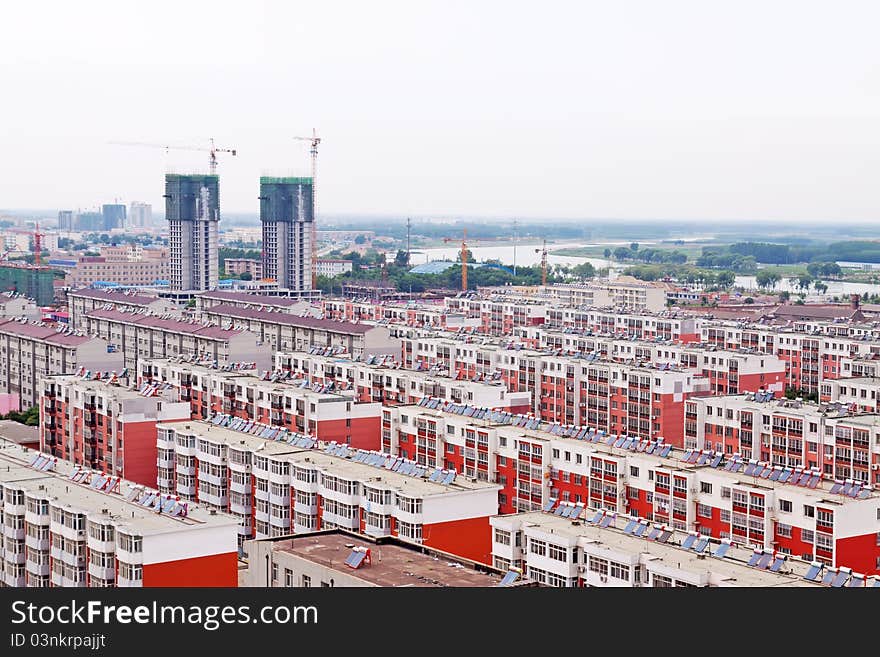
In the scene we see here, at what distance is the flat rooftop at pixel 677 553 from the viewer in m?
6.27

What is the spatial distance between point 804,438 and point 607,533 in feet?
13.0

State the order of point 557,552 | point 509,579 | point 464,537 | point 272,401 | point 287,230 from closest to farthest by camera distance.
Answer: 1. point 509,579
2. point 557,552
3. point 464,537
4. point 272,401
5. point 287,230

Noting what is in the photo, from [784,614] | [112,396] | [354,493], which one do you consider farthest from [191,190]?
[784,614]

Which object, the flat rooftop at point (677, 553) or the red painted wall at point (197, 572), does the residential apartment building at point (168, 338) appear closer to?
the red painted wall at point (197, 572)

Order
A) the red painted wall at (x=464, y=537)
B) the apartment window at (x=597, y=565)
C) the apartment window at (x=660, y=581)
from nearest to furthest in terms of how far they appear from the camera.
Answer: the apartment window at (x=660, y=581) < the apartment window at (x=597, y=565) < the red painted wall at (x=464, y=537)

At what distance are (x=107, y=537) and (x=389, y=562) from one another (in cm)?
145

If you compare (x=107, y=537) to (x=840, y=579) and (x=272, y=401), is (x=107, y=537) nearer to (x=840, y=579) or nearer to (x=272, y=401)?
(x=840, y=579)

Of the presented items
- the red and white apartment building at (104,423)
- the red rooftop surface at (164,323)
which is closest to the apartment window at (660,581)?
the red and white apartment building at (104,423)

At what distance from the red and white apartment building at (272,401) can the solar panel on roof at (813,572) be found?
4.82m

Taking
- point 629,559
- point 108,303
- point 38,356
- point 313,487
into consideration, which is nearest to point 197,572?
point 313,487

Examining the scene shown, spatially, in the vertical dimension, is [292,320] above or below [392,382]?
above

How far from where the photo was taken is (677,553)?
22.0ft

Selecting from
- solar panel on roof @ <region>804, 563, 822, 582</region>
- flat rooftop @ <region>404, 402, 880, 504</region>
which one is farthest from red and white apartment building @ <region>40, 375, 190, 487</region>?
solar panel on roof @ <region>804, 563, 822, 582</region>

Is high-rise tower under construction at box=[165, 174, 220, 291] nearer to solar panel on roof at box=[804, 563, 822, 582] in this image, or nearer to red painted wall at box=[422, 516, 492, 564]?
red painted wall at box=[422, 516, 492, 564]
